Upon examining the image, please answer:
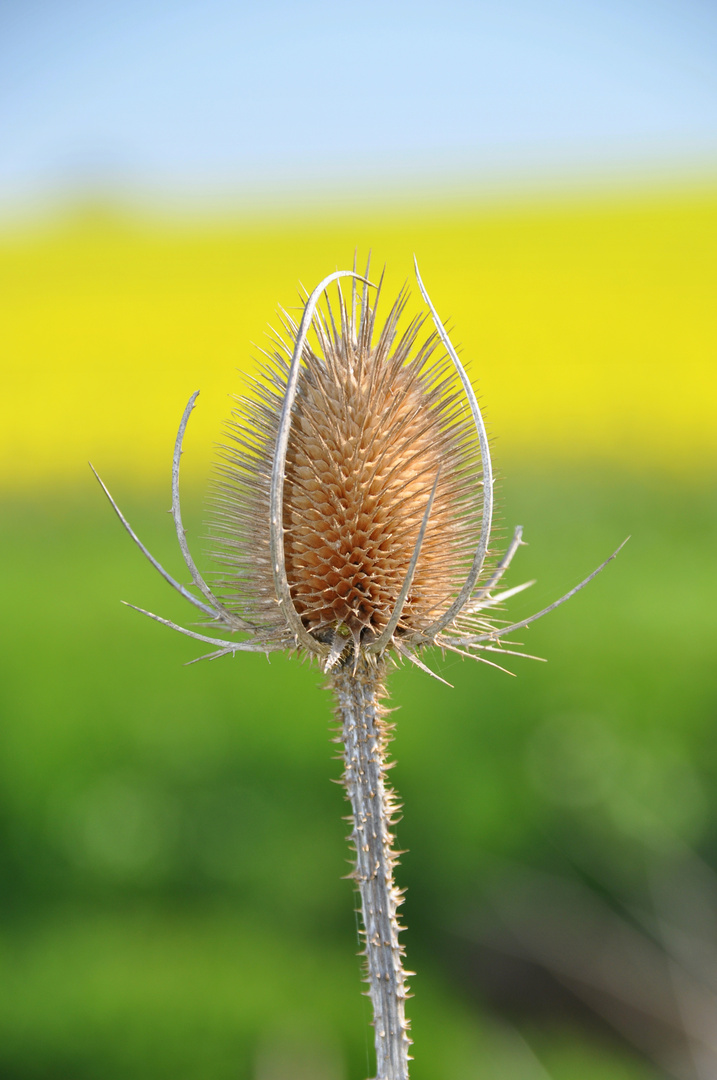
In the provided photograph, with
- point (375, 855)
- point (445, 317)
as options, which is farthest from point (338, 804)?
point (445, 317)

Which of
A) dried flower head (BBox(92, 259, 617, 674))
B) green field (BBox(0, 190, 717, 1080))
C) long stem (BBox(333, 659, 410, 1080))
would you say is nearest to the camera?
long stem (BBox(333, 659, 410, 1080))

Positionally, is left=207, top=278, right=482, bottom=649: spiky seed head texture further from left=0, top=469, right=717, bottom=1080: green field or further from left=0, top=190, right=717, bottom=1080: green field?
left=0, top=469, right=717, bottom=1080: green field

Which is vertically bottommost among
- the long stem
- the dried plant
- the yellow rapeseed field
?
the long stem

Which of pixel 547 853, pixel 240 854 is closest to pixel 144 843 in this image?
pixel 240 854

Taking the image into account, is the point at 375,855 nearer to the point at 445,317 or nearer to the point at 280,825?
the point at 280,825

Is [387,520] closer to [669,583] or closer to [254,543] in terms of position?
[254,543]

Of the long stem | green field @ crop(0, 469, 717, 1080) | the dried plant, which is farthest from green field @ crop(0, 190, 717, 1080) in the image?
the long stem

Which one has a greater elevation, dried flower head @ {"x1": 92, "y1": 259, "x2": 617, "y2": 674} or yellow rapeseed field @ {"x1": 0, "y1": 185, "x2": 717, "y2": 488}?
yellow rapeseed field @ {"x1": 0, "y1": 185, "x2": 717, "y2": 488}
